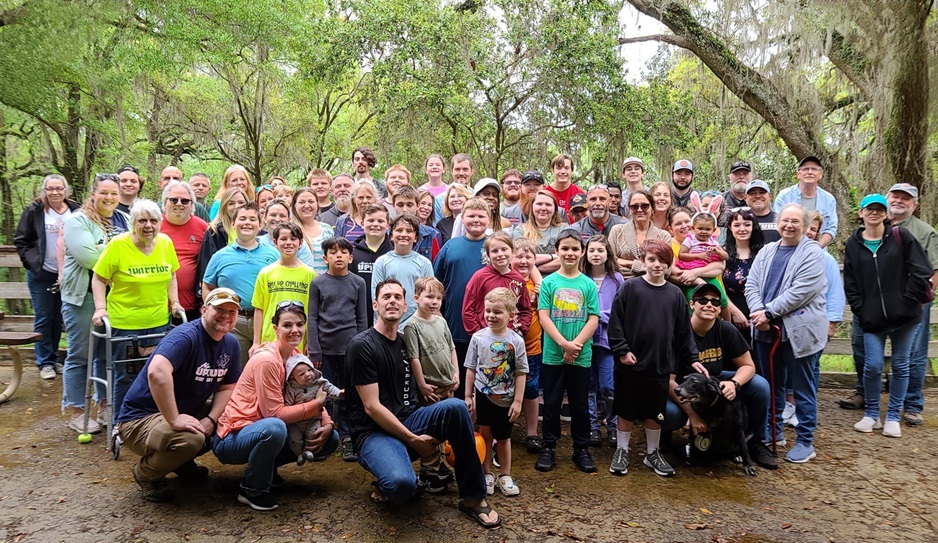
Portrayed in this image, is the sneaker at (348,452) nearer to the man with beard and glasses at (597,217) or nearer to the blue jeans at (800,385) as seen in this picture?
the man with beard and glasses at (597,217)

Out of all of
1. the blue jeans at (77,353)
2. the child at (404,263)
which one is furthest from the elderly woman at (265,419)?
the blue jeans at (77,353)

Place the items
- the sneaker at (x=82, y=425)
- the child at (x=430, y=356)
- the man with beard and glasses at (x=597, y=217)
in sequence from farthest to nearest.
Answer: the man with beard and glasses at (x=597, y=217) < the sneaker at (x=82, y=425) < the child at (x=430, y=356)

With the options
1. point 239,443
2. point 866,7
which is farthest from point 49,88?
point 866,7

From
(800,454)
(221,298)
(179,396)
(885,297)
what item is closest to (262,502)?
(179,396)

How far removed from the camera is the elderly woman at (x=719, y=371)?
4254mm

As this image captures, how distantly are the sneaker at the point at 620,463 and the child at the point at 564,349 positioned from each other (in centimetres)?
14

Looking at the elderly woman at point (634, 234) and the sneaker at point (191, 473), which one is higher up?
the elderly woman at point (634, 234)

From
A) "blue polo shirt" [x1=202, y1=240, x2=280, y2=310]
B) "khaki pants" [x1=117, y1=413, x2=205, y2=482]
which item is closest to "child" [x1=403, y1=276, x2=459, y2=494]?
"khaki pants" [x1=117, y1=413, x2=205, y2=482]

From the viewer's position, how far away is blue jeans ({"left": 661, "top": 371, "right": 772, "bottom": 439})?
427cm

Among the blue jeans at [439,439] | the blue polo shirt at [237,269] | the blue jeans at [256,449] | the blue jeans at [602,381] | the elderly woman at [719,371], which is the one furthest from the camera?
the blue jeans at [602,381]

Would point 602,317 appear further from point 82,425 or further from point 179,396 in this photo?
point 82,425

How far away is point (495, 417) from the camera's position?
3.69 meters

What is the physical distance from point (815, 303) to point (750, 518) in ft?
6.27

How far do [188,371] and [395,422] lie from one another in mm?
1293
